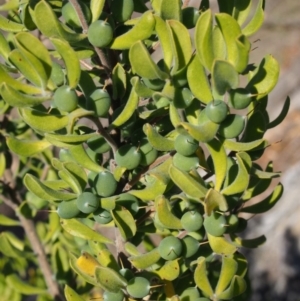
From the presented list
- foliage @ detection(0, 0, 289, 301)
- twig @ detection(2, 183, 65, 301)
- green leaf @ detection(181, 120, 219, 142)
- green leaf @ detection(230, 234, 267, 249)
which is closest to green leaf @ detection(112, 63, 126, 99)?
foliage @ detection(0, 0, 289, 301)

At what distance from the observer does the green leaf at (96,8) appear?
0.52 metres

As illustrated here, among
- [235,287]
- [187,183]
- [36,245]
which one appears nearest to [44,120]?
[187,183]

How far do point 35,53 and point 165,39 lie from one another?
11cm

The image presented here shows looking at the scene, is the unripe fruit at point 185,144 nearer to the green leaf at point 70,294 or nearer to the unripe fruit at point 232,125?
the unripe fruit at point 232,125

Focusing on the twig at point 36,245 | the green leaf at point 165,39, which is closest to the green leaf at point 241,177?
the green leaf at point 165,39

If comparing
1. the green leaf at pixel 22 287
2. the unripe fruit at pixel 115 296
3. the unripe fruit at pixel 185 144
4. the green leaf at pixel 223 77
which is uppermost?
the green leaf at pixel 223 77

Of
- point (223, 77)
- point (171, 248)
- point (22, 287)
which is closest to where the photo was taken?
point (223, 77)

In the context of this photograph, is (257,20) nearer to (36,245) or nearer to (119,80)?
(119,80)

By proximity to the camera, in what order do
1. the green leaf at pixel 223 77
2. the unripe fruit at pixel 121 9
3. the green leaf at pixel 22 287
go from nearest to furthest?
the green leaf at pixel 223 77 < the unripe fruit at pixel 121 9 < the green leaf at pixel 22 287

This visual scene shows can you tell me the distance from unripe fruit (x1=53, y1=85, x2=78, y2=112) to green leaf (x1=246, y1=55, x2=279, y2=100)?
160mm

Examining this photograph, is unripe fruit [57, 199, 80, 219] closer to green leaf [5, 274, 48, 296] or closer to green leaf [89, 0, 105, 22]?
green leaf [89, 0, 105, 22]

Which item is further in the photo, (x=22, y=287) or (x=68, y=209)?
(x=22, y=287)

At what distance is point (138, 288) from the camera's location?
0.57 meters

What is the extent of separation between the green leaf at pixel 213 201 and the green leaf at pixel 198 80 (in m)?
0.08
